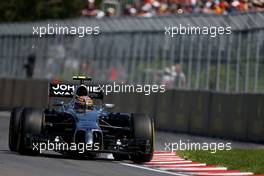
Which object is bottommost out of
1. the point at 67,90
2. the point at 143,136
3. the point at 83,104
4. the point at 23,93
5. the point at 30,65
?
the point at 23,93

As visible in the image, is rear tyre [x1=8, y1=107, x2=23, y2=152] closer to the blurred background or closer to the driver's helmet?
the driver's helmet

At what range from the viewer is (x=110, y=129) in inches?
654

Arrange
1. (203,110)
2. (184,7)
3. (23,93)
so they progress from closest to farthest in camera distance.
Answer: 1. (203,110)
2. (184,7)
3. (23,93)

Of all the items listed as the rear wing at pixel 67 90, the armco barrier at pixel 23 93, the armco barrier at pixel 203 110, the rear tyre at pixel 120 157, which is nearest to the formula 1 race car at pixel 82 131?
the rear wing at pixel 67 90

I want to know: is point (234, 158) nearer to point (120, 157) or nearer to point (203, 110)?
point (120, 157)

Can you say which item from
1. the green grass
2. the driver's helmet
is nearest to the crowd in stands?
the green grass

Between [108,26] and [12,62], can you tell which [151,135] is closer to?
[108,26]

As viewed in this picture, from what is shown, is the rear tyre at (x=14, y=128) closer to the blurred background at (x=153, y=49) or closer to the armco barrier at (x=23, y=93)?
the blurred background at (x=153, y=49)

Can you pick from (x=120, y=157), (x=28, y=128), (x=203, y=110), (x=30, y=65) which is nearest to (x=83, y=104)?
(x=28, y=128)

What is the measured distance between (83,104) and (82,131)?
36.5 inches

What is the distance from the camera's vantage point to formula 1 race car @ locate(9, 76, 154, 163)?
1620 cm

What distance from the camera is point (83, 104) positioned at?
17000mm

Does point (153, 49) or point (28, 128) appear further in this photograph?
point (153, 49)

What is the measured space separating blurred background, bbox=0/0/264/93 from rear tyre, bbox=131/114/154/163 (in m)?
9.38
